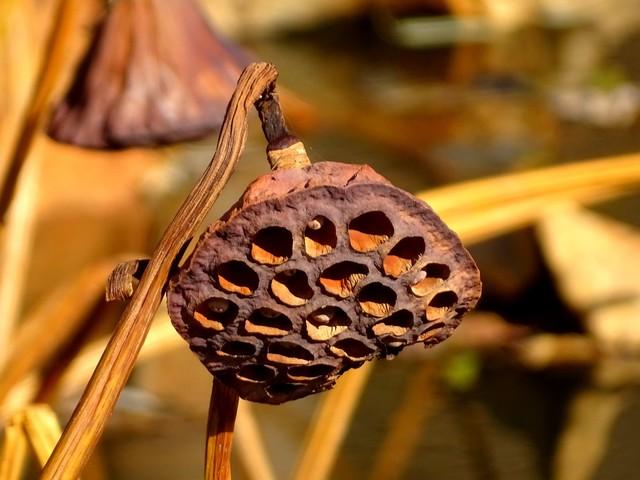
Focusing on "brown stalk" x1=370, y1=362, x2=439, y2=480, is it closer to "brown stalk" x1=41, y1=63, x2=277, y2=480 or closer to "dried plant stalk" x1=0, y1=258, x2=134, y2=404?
"dried plant stalk" x1=0, y1=258, x2=134, y2=404

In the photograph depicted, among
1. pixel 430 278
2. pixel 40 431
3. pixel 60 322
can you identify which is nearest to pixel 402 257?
pixel 430 278

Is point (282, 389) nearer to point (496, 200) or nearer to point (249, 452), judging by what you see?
point (496, 200)

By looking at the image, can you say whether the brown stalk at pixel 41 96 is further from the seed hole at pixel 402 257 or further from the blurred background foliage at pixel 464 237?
the seed hole at pixel 402 257

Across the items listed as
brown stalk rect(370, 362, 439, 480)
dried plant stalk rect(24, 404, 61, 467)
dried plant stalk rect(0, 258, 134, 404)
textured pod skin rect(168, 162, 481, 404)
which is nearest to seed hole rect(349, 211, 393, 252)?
textured pod skin rect(168, 162, 481, 404)

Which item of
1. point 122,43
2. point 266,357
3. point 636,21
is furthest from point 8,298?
point 636,21

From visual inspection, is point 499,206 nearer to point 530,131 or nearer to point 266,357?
point 266,357

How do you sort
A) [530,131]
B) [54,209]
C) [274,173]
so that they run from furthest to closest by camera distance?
[530,131] → [54,209] → [274,173]
